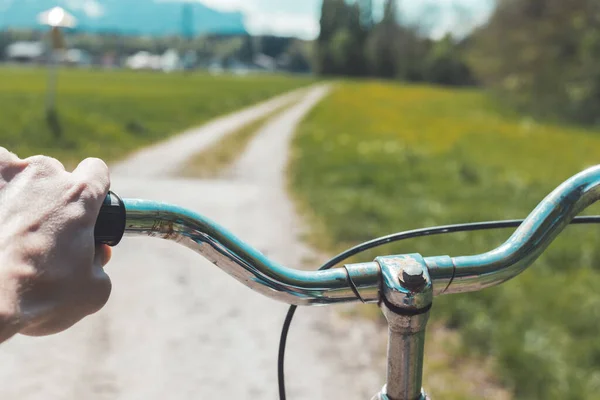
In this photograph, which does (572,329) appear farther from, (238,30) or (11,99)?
(238,30)

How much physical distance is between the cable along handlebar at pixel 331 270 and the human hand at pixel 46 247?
0.09 meters

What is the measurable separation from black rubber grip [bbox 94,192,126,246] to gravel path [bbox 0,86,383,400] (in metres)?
2.87

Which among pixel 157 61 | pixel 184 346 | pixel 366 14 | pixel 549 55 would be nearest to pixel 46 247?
pixel 184 346

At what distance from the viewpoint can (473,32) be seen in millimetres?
41438

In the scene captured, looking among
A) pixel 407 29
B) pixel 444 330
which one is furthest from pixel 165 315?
A: pixel 407 29

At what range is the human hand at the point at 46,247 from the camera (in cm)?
59

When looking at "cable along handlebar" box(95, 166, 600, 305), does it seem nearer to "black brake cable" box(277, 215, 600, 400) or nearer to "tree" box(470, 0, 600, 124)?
"black brake cable" box(277, 215, 600, 400)

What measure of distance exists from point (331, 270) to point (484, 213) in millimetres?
7245

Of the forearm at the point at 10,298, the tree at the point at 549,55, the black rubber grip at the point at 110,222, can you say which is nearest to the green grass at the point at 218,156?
the black rubber grip at the point at 110,222

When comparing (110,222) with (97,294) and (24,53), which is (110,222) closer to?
(97,294)

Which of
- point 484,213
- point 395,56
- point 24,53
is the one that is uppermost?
point 484,213

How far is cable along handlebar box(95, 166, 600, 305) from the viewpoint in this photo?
2.74 feet

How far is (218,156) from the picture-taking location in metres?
12.8

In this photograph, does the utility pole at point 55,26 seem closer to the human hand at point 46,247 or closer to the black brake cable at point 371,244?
the black brake cable at point 371,244
